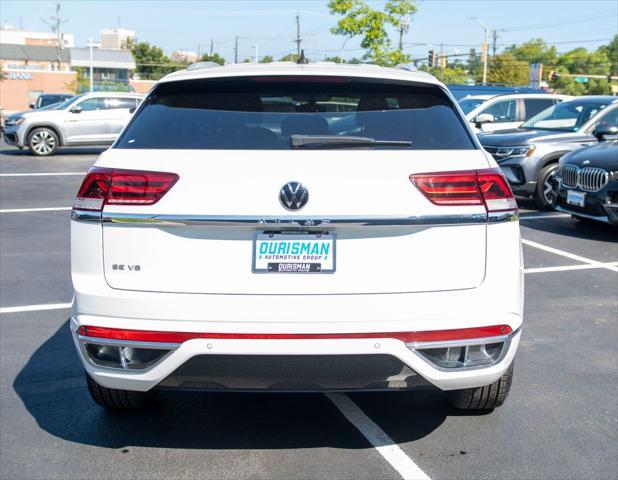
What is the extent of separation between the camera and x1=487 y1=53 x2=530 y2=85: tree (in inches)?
3720

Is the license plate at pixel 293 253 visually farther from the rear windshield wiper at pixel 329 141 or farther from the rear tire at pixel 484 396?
the rear tire at pixel 484 396

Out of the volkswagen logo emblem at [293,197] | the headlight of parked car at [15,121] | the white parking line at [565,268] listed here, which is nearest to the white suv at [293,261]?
the volkswagen logo emblem at [293,197]

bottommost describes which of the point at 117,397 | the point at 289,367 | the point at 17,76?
the point at 117,397

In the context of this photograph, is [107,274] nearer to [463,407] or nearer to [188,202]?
[188,202]

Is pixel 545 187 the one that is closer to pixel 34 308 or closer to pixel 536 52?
pixel 34 308

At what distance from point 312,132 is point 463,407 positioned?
1.72 meters

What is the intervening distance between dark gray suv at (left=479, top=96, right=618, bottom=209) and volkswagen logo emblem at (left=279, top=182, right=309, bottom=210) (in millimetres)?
9201

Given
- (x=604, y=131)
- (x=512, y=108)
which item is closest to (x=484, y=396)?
(x=604, y=131)

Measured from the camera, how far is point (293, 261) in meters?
3.23

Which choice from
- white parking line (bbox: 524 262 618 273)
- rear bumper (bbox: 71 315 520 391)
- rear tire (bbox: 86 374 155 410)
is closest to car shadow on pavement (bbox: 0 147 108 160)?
white parking line (bbox: 524 262 618 273)

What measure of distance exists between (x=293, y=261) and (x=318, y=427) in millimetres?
1226

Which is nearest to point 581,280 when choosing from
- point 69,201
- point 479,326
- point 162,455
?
point 479,326

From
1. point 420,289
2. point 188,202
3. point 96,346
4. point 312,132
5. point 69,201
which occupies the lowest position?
point 69,201

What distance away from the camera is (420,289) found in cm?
327
